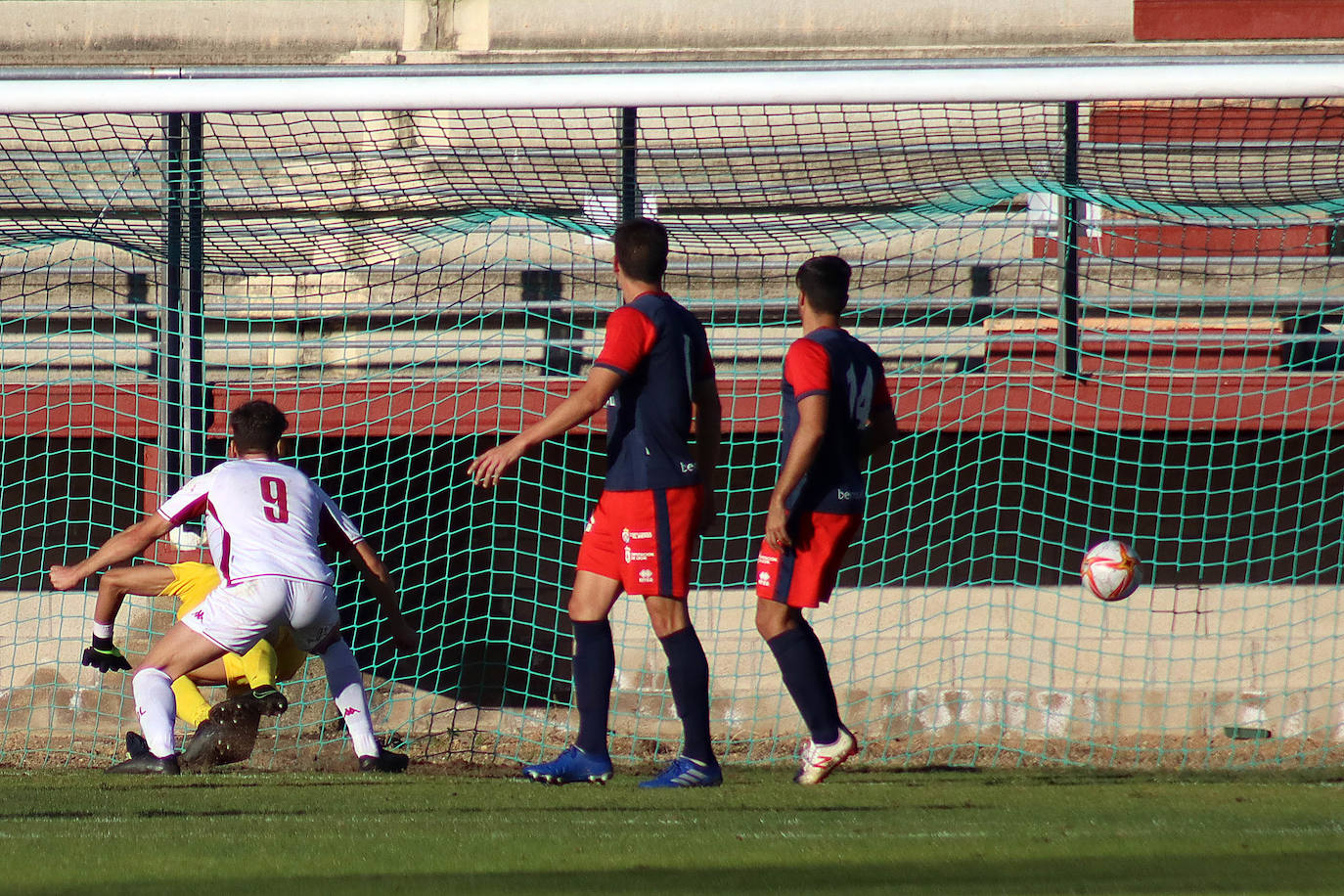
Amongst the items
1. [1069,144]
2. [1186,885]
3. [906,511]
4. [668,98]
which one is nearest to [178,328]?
[668,98]

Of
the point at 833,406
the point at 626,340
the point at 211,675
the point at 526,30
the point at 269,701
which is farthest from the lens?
the point at 526,30

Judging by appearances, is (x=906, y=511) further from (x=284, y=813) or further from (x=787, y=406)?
(x=284, y=813)

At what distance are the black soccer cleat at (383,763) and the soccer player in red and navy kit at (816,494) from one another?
1.60 meters

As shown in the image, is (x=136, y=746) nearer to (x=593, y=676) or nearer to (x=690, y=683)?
(x=593, y=676)

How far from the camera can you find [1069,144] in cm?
696

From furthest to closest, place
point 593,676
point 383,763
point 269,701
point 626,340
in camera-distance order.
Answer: point 383,763 < point 269,701 < point 593,676 < point 626,340

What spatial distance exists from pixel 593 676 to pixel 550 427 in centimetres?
83

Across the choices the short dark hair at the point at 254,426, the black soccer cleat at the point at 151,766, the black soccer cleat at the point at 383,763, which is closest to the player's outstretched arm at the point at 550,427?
the short dark hair at the point at 254,426

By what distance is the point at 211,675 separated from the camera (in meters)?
5.70

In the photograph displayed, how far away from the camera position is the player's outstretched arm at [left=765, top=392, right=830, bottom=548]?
14.3 ft

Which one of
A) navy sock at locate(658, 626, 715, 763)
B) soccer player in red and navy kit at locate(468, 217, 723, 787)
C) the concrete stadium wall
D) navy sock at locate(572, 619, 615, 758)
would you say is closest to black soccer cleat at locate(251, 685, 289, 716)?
soccer player in red and navy kit at locate(468, 217, 723, 787)

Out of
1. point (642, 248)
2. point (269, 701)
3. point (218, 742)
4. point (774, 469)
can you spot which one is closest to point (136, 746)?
point (218, 742)

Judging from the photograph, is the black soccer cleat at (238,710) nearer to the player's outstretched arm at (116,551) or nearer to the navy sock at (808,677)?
the player's outstretched arm at (116,551)

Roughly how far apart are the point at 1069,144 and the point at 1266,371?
143cm
